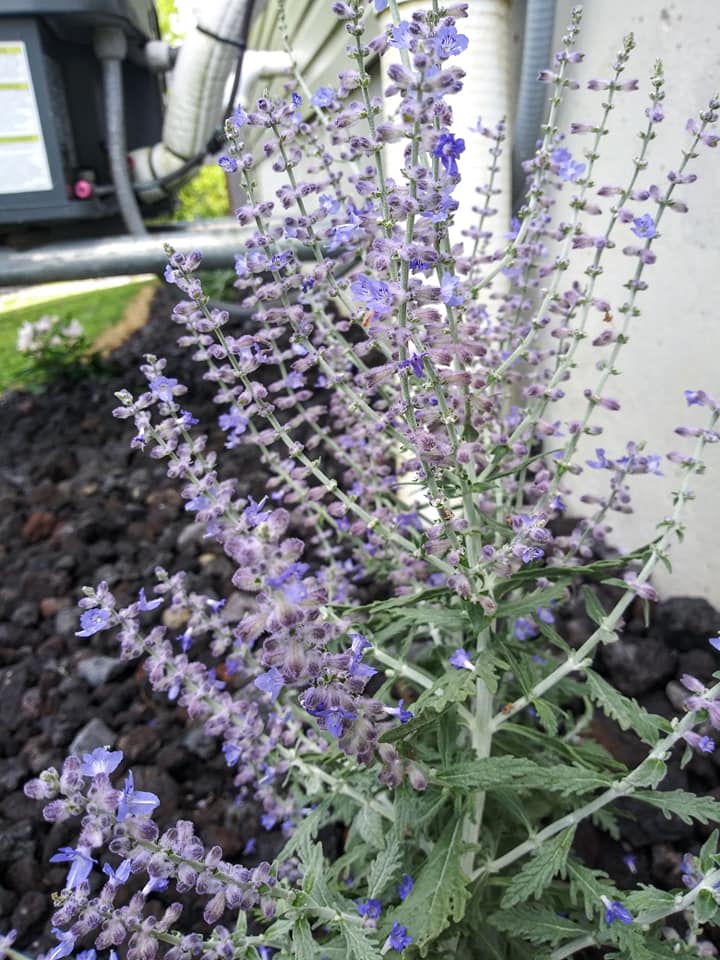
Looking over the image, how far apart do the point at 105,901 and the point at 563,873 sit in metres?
0.88

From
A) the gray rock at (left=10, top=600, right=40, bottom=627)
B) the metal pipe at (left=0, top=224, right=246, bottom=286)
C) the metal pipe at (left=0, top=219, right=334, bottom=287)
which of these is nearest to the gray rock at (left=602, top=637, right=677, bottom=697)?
the gray rock at (left=10, top=600, right=40, bottom=627)

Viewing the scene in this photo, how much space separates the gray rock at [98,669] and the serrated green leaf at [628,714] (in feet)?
6.72

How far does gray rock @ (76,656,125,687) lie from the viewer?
2.97 metres

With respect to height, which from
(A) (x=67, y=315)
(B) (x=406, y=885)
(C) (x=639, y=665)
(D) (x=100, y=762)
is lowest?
(A) (x=67, y=315)

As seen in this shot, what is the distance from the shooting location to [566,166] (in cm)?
172

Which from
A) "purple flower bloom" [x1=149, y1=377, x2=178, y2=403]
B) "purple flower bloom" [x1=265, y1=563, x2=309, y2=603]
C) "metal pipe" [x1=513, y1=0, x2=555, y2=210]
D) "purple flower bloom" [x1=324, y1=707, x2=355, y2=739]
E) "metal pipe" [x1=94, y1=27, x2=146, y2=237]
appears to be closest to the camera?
"purple flower bloom" [x1=265, y1=563, x2=309, y2=603]

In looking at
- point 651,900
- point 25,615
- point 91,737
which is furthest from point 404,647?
point 25,615

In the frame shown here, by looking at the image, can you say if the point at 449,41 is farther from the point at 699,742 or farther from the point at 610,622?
the point at 699,742

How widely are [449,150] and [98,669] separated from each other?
8.21 feet

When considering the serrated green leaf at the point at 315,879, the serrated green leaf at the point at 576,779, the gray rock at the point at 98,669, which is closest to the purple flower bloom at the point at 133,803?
the serrated green leaf at the point at 315,879

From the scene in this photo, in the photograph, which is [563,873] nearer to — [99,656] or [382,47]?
[382,47]

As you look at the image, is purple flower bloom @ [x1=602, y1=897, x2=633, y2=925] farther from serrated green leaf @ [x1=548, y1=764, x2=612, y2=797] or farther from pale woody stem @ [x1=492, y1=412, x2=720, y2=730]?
pale woody stem @ [x1=492, y1=412, x2=720, y2=730]

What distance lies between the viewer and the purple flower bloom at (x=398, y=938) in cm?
134

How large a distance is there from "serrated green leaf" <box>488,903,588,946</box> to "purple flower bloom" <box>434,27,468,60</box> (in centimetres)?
155
